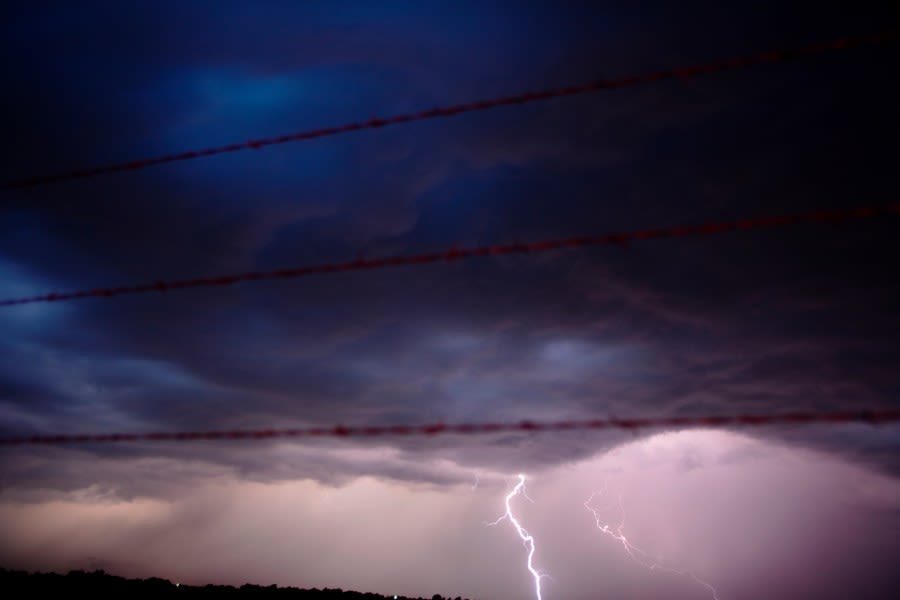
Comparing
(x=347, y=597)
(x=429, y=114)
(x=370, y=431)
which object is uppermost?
(x=429, y=114)

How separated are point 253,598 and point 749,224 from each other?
1352 cm

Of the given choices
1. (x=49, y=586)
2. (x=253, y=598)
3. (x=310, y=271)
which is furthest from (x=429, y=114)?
Result: (x=253, y=598)

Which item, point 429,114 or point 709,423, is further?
point 429,114

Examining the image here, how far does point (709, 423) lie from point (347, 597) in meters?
14.4

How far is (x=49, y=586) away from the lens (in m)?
8.48

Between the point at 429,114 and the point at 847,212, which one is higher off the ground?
the point at 429,114

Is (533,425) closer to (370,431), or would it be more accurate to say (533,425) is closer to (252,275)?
(370,431)

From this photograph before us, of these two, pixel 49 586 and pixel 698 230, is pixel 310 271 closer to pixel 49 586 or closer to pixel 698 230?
pixel 698 230

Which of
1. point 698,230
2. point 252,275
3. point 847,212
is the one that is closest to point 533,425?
point 698,230

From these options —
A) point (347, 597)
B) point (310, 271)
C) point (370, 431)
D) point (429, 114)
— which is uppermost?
point (429, 114)

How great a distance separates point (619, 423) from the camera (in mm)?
2338

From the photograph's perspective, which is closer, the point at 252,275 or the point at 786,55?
the point at 786,55

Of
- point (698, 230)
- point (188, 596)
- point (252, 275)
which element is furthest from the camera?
point (188, 596)

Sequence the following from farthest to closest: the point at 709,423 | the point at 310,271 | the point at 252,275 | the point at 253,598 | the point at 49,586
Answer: the point at 253,598 → the point at 49,586 → the point at 252,275 → the point at 310,271 → the point at 709,423
